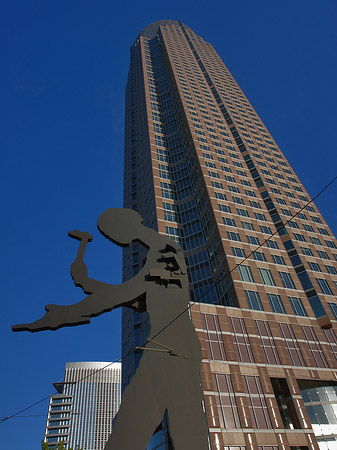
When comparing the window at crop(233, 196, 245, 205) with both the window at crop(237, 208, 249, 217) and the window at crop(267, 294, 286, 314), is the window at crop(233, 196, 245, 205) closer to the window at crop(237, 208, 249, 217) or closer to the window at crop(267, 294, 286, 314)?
the window at crop(237, 208, 249, 217)

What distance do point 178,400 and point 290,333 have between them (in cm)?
3175

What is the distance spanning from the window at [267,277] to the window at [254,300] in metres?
2.70

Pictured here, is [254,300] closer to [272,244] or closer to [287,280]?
[287,280]

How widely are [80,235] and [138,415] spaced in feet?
16.0

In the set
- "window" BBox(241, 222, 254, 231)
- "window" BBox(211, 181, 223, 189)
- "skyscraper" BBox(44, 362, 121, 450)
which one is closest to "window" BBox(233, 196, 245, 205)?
"window" BBox(211, 181, 223, 189)

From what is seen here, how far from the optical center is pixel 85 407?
13250 cm

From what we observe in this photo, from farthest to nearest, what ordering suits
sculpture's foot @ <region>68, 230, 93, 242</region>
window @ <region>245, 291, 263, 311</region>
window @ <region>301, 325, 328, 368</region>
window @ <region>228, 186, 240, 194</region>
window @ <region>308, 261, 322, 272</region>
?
window @ <region>228, 186, 240, 194</region>, window @ <region>308, 261, 322, 272</region>, window @ <region>245, 291, 263, 311</region>, window @ <region>301, 325, 328, 368</region>, sculpture's foot @ <region>68, 230, 93, 242</region>

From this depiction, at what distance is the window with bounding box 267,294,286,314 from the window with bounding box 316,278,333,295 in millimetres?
7787

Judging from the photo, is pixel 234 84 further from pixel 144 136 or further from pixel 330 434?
pixel 330 434

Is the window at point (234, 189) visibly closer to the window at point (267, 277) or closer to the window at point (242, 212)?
the window at point (242, 212)

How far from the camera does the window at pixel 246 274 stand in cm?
3953

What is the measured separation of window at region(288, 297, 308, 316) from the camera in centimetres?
3869

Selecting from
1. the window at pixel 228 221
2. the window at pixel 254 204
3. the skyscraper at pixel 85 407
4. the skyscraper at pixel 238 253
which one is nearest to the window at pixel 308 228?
the skyscraper at pixel 238 253

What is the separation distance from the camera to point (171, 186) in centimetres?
5831
